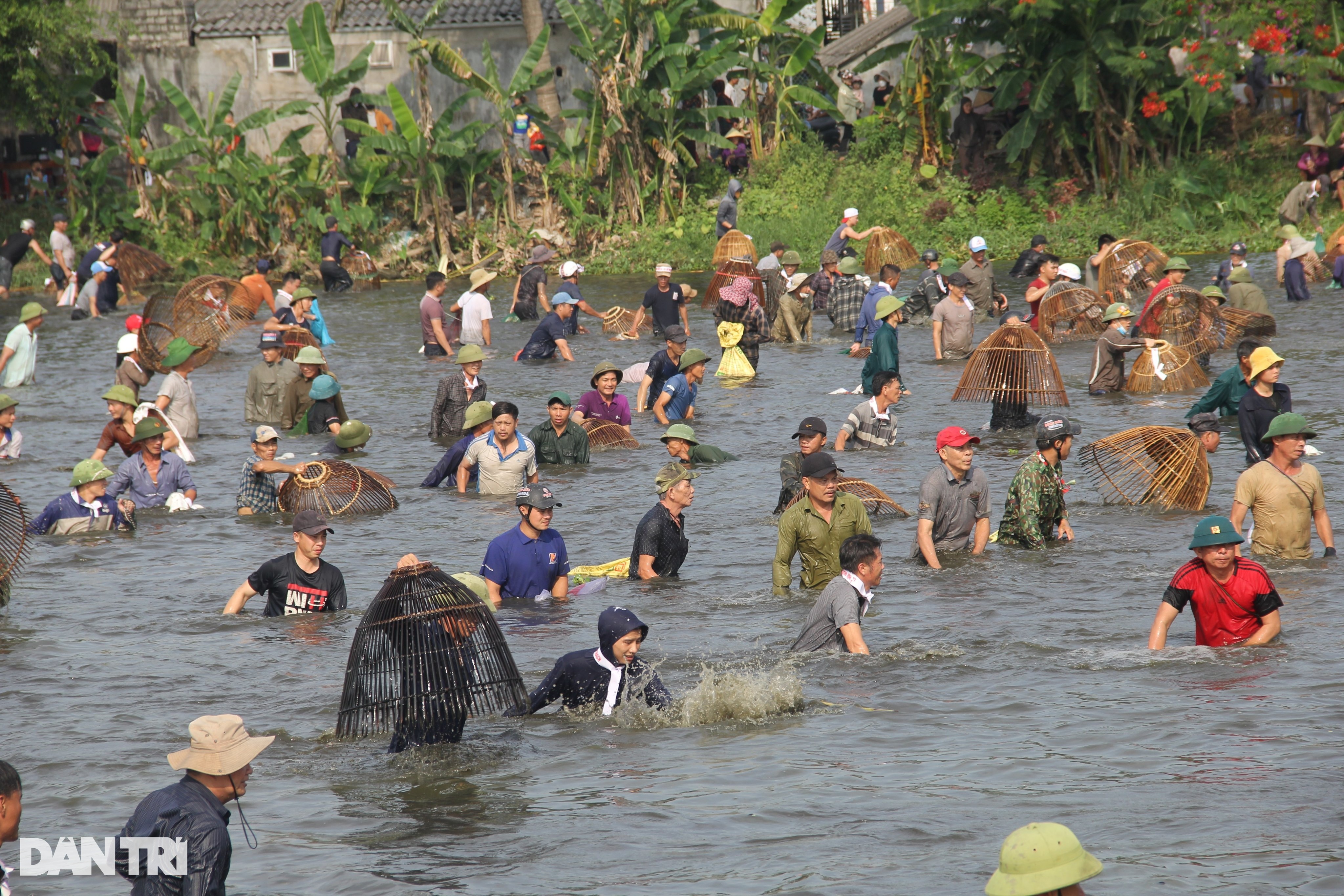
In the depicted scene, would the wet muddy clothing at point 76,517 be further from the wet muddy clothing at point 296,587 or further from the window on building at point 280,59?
the window on building at point 280,59

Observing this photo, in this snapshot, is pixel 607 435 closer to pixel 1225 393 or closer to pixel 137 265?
pixel 1225 393

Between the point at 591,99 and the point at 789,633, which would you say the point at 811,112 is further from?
the point at 789,633

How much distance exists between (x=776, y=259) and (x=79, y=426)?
11.2 meters

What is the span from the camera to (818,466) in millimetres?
9984

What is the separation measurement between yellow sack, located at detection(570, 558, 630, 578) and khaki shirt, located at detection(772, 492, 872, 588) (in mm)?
1895

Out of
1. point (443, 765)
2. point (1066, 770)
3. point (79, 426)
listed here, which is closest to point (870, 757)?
point (1066, 770)

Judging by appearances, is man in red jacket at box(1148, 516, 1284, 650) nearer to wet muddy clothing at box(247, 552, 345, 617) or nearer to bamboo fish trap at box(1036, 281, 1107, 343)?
wet muddy clothing at box(247, 552, 345, 617)

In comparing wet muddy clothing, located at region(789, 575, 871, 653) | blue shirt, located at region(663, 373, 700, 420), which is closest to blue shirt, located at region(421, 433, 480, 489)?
blue shirt, located at region(663, 373, 700, 420)

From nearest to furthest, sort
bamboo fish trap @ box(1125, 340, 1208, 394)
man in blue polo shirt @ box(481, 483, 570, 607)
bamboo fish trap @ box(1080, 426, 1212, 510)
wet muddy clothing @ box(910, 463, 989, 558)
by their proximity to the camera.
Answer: man in blue polo shirt @ box(481, 483, 570, 607), wet muddy clothing @ box(910, 463, 989, 558), bamboo fish trap @ box(1080, 426, 1212, 510), bamboo fish trap @ box(1125, 340, 1208, 394)

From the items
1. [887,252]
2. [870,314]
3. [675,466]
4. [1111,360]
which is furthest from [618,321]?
[675,466]

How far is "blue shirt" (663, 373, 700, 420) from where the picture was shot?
1716 centimetres

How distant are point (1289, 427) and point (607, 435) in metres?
8.28

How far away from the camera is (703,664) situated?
978 centimetres

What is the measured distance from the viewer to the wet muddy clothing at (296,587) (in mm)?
10453
